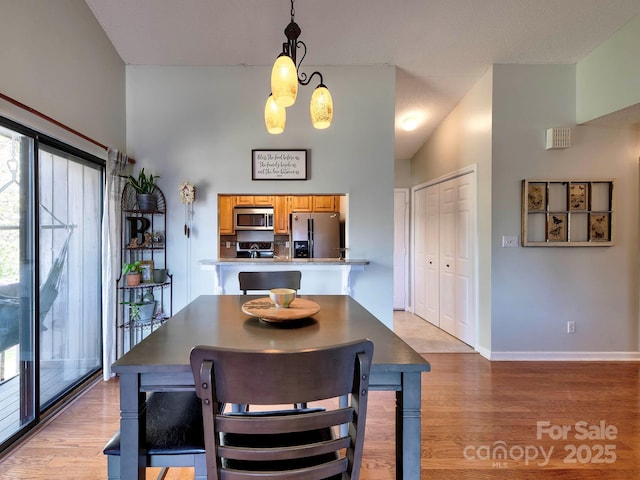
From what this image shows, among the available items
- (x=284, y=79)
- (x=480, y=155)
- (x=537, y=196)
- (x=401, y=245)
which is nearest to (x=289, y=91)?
(x=284, y=79)

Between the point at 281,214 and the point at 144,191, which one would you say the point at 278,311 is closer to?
the point at 144,191

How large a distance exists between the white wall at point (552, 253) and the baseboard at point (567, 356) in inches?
1.5

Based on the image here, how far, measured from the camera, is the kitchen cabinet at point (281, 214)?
205 inches

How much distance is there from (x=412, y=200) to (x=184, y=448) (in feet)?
15.2

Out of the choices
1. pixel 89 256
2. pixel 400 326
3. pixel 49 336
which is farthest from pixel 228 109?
pixel 400 326

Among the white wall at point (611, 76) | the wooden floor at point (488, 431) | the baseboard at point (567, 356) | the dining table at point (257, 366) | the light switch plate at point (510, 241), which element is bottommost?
the wooden floor at point (488, 431)

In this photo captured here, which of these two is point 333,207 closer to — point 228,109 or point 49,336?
point 228,109

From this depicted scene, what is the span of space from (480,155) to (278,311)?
290cm

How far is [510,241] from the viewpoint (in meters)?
3.19

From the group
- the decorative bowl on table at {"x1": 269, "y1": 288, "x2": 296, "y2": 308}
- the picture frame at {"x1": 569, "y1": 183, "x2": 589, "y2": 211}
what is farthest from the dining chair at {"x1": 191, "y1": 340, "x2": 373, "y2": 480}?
the picture frame at {"x1": 569, "y1": 183, "x2": 589, "y2": 211}

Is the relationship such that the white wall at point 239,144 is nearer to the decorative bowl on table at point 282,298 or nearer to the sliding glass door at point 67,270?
the sliding glass door at point 67,270

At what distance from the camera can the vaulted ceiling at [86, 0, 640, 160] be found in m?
2.55

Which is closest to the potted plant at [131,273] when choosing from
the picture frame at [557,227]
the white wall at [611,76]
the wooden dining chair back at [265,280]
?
the wooden dining chair back at [265,280]

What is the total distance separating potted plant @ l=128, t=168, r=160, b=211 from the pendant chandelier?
1.75 metres
